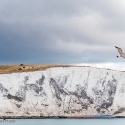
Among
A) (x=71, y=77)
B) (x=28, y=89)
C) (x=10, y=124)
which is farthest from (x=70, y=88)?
(x=10, y=124)

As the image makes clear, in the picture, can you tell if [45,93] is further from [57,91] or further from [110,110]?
[110,110]

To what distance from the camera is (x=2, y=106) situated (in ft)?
199

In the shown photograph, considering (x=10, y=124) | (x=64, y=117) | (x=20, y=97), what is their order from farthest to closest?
(x=20, y=97)
(x=64, y=117)
(x=10, y=124)

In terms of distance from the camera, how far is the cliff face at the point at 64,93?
60.4 metres

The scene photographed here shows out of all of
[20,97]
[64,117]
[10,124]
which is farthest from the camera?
[20,97]

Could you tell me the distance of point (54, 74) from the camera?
216 ft

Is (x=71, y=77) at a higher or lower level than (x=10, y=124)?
higher

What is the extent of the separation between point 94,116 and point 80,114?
2.29 m

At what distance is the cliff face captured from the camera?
198ft

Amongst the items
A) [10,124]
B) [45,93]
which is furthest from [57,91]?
[10,124]

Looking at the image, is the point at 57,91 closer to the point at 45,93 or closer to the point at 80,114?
the point at 45,93

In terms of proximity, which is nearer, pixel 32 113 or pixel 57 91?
pixel 32 113

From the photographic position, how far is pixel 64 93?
6391 centimetres

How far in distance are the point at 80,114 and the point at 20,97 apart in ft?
31.6
